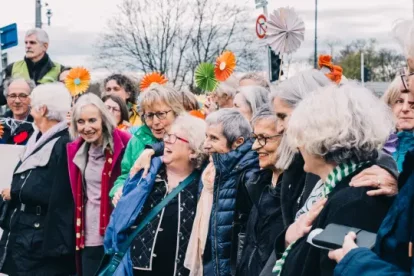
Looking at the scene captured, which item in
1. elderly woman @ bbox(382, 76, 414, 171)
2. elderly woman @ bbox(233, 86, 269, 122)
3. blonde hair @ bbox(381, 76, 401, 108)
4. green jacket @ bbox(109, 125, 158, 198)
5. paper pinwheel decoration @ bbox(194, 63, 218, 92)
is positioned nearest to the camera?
elderly woman @ bbox(382, 76, 414, 171)

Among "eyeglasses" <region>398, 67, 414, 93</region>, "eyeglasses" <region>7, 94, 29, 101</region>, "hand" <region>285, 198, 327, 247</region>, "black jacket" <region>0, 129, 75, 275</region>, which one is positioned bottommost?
"black jacket" <region>0, 129, 75, 275</region>

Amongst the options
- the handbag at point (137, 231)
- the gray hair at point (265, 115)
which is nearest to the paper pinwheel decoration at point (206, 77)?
the handbag at point (137, 231)

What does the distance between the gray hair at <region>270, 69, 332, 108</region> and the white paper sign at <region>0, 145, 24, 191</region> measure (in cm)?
→ 368

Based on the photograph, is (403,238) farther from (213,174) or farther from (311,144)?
(213,174)

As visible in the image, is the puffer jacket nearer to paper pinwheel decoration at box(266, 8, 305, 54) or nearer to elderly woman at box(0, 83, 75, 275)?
paper pinwheel decoration at box(266, 8, 305, 54)

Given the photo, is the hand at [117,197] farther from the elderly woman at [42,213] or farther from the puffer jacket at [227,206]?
the puffer jacket at [227,206]

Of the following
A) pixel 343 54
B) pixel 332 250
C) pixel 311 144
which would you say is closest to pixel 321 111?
pixel 311 144

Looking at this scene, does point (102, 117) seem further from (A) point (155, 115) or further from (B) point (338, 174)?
(B) point (338, 174)

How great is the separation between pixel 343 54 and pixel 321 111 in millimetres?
64094

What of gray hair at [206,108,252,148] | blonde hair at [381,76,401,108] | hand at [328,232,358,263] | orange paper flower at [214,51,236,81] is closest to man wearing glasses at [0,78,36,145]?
orange paper flower at [214,51,236,81]

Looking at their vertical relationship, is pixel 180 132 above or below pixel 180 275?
above

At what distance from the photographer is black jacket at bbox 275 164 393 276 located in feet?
9.19

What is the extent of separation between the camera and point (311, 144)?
3.02m

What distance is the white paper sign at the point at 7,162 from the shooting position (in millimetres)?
6992
